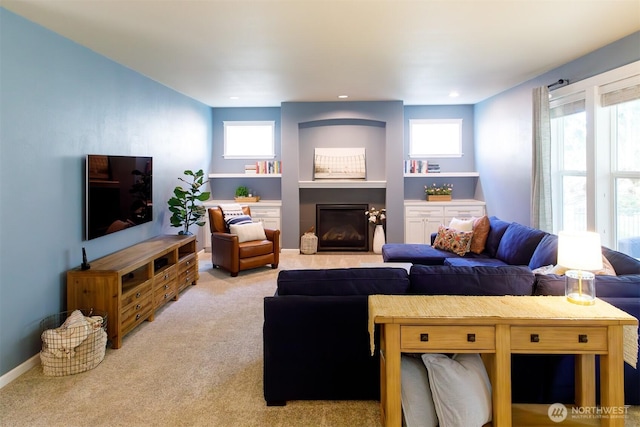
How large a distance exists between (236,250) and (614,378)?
14.5 ft

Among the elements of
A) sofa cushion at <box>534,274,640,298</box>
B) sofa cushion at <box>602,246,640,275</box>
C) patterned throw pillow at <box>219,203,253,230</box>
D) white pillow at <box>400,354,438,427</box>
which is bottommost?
white pillow at <box>400,354,438,427</box>

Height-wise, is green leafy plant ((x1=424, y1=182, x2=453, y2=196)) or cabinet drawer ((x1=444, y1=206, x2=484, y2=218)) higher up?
green leafy plant ((x1=424, y1=182, x2=453, y2=196))

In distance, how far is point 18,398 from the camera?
8.60 feet

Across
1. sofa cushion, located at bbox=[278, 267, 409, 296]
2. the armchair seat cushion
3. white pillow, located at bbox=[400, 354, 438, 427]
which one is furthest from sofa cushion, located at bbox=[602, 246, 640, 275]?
the armchair seat cushion

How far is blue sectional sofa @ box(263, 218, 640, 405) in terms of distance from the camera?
7.80 ft

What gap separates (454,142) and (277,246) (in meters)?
3.96

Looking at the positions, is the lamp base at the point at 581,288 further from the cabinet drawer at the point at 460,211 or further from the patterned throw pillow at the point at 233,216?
the cabinet drawer at the point at 460,211

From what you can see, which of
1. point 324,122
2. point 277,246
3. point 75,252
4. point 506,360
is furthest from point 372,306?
point 324,122

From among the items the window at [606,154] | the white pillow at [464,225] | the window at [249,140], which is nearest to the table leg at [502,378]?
the window at [606,154]

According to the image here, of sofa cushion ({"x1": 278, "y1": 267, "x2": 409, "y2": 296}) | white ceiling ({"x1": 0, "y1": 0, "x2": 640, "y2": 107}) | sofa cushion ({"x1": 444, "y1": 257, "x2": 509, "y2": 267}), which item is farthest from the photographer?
sofa cushion ({"x1": 444, "y1": 257, "x2": 509, "y2": 267})

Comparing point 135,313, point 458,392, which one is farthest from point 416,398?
point 135,313

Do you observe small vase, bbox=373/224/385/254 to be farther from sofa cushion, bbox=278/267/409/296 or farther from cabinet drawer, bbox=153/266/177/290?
sofa cushion, bbox=278/267/409/296

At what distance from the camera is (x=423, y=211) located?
7.26m

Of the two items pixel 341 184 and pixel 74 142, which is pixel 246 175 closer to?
pixel 341 184
